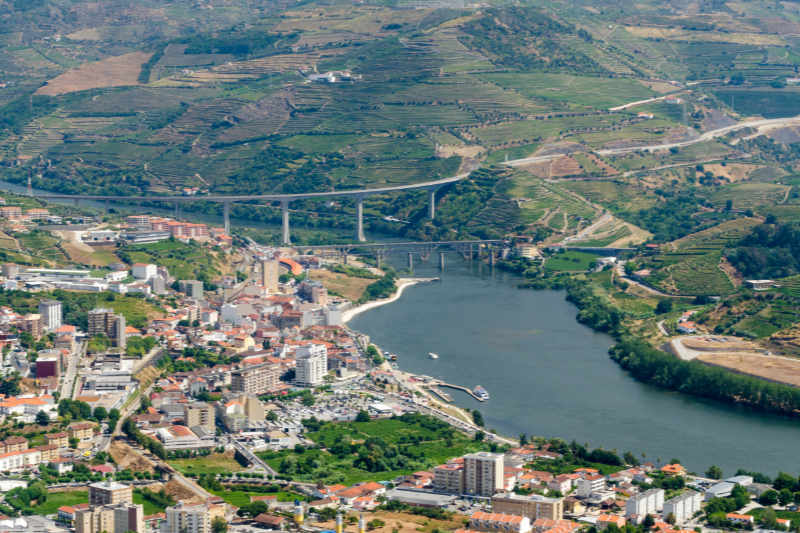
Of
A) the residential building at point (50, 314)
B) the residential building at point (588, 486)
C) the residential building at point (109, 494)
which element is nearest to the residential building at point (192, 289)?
the residential building at point (50, 314)

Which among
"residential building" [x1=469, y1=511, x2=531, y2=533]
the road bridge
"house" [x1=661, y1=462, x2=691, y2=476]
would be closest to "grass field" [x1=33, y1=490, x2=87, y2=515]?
"residential building" [x1=469, y1=511, x2=531, y2=533]

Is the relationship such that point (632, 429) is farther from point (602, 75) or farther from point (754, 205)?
point (602, 75)

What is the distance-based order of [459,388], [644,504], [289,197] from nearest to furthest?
[644,504], [459,388], [289,197]

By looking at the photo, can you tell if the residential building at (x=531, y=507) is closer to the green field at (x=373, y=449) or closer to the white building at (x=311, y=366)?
the green field at (x=373, y=449)

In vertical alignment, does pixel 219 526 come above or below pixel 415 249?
above

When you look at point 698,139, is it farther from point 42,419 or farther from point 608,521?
point 608,521

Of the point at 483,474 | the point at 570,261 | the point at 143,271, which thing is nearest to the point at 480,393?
the point at 483,474

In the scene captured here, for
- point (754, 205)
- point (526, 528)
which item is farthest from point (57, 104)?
point (526, 528)
